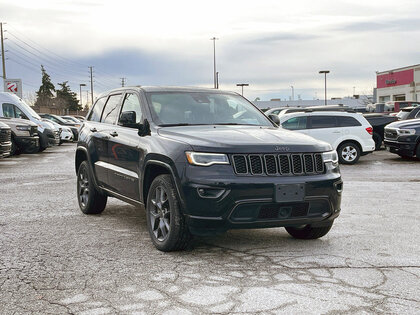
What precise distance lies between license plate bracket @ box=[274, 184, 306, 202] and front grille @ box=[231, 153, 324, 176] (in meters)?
0.15

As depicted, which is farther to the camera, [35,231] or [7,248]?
[35,231]

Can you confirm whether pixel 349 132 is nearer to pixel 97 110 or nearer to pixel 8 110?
pixel 97 110

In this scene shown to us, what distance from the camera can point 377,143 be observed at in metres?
20.4

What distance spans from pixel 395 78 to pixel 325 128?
183ft

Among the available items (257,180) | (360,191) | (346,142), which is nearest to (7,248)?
(257,180)

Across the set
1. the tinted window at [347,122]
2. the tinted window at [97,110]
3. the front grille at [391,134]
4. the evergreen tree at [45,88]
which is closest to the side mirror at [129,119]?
the tinted window at [97,110]

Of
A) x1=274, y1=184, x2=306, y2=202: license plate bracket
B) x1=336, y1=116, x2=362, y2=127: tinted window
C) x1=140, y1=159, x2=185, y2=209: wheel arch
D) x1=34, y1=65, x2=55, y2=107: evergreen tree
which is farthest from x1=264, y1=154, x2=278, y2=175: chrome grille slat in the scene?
x1=34, y1=65, x2=55, y2=107: evergreen tree

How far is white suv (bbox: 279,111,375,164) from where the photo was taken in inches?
648

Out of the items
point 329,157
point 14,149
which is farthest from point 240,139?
point 14,149

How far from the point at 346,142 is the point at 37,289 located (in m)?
13.5

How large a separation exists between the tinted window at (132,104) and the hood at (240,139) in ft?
2.08

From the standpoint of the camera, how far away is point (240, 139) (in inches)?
208

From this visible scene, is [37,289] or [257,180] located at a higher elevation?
[257,180]

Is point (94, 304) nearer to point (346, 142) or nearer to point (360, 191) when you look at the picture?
point (360, 191)
